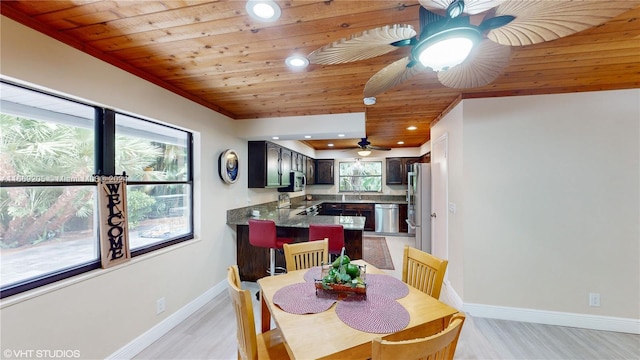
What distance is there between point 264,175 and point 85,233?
86.9 inches

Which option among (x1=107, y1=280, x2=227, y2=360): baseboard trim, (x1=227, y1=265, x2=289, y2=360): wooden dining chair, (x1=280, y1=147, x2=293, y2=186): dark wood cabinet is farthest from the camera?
(x1=280, y1=147, x2=293, y2=186): dark wood cabinet

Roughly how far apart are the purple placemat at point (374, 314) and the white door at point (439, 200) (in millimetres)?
2056

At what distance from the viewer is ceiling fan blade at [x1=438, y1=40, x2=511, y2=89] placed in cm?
122

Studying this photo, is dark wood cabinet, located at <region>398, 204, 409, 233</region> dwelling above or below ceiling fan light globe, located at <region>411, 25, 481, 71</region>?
below

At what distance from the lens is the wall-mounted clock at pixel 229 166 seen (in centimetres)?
315

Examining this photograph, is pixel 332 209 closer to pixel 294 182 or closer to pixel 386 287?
pixel 294 182

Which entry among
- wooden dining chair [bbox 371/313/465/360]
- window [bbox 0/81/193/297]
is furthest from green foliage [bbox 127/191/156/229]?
wooden dining chair [bbox 371/313/465/360]

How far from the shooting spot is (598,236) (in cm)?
237

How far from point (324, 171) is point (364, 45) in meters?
6.11

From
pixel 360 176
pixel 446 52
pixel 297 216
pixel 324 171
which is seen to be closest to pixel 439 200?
pixel 297 216

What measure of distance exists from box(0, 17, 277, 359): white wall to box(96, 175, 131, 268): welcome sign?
0.11m

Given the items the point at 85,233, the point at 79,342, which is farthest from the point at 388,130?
the point at 79,342

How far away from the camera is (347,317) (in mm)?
1279

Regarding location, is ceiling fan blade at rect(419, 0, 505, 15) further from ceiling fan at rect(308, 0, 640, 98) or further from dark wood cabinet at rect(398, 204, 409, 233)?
dark wood cabinet at rect(398, 204, 409, 233)
